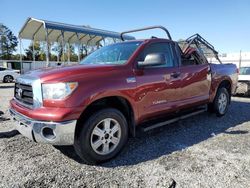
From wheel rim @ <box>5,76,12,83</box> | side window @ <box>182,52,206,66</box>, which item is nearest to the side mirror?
side window @ <box>182,52,206,66</box>

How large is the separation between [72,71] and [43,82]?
16.6 inches

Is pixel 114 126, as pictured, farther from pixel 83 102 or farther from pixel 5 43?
pixel 5 43

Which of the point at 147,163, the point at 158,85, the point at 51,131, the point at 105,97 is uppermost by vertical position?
the point at 158,85

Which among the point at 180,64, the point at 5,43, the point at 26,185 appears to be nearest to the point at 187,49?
the point at 180,64

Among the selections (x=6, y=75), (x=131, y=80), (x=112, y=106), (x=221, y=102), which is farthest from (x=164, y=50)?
(x=6, y=75)

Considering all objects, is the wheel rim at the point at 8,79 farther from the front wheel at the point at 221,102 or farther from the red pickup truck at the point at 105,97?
the front wheel at the point at 221,102

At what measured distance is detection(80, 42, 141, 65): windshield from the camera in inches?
173

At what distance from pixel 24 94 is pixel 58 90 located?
77cm

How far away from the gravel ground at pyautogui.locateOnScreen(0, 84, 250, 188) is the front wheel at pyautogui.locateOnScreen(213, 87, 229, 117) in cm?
126

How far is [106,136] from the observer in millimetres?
3727

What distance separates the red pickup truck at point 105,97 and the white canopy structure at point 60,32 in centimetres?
1500

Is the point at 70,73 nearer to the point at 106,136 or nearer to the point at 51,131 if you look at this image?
the point at 51,131

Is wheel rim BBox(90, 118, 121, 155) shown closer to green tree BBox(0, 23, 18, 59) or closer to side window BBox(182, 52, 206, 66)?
side window BBox(182, 52, 206, 66)

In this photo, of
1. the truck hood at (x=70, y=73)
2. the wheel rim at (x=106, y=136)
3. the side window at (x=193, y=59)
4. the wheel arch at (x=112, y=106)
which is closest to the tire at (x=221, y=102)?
the side window at (x=193, y=59)
